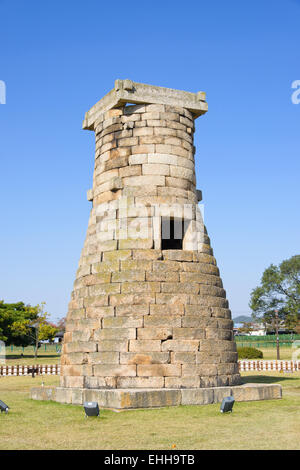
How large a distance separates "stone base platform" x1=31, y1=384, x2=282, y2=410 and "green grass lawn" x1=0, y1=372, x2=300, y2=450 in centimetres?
24

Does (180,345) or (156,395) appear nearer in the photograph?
(156,395)

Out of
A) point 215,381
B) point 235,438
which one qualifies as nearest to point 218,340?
point 215,381

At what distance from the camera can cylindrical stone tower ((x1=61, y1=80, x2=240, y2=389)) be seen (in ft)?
36.1

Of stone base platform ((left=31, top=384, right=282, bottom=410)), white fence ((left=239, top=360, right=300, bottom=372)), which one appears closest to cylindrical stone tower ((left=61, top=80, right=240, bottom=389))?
stone base platform ((left=31, top=384, right=282, bottom=410))

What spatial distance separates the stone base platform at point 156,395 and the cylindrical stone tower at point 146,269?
386mm

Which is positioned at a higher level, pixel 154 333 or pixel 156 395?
pixel 154 333

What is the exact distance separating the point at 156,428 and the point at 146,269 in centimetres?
424

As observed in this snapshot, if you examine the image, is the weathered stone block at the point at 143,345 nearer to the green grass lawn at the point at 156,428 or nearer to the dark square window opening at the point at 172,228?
the green grass lawn at the point at 156,428

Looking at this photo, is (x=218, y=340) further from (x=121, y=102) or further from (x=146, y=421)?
(x=121, y=102)

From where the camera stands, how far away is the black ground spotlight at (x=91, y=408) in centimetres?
898

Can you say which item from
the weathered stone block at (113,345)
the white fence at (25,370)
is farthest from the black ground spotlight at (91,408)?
the white fence at (25,370)

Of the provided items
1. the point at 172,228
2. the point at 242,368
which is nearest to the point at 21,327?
the point at 242,368

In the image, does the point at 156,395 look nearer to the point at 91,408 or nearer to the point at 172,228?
the point at 91,408

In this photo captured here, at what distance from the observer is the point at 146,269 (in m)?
11.6
